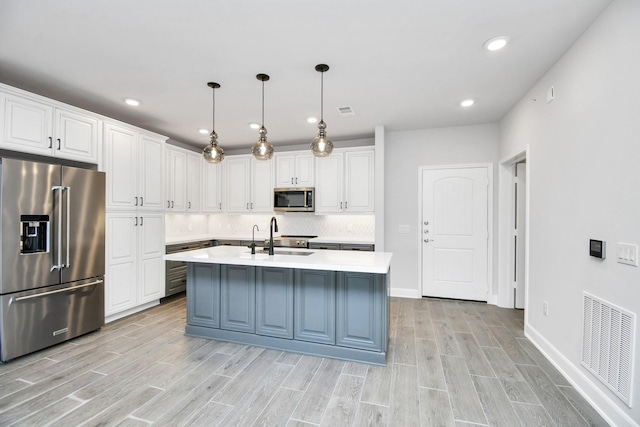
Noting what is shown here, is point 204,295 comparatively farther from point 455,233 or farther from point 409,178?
point 455,233

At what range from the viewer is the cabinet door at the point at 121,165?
3527mm

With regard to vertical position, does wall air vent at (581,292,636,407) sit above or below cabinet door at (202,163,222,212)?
below

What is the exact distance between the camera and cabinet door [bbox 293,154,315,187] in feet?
16.9

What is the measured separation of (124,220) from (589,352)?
4.73 metres

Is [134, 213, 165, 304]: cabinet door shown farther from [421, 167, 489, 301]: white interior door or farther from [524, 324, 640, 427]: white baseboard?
[524, 324, 640, 427]: white baseboard

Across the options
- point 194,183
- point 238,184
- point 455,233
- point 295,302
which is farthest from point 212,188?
point 455,233

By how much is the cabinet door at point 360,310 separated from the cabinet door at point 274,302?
0.49 metres

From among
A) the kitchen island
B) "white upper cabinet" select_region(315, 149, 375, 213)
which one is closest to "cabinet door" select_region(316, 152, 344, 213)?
"white upper cabinet" select_region(315, 149, 375, 213)

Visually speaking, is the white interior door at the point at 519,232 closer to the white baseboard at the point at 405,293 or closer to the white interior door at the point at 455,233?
the white interior door at the point at 455,233

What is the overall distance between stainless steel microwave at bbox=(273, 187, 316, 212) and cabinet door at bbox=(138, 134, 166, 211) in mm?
1822

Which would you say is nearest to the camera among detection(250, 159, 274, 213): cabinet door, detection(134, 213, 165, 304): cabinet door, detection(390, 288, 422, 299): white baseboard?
detection(134, 213, 165, 304): cabinet door

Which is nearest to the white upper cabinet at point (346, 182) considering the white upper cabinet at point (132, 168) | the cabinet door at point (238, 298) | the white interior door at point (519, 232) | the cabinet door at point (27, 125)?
the white interior door at point (519, 232)

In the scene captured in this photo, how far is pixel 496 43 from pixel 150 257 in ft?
14.9

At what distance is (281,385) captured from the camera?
7.45 feet
